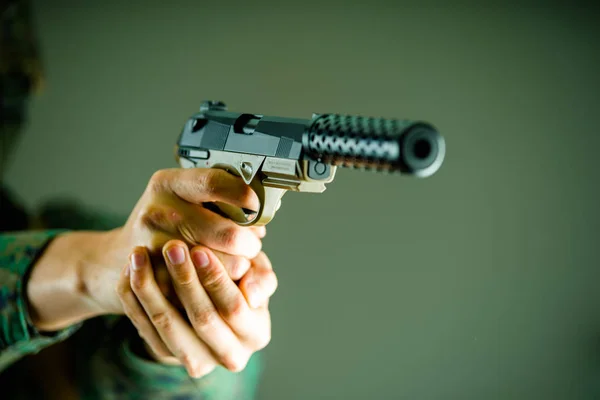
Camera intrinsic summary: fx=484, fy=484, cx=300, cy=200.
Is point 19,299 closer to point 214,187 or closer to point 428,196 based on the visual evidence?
point 214,187

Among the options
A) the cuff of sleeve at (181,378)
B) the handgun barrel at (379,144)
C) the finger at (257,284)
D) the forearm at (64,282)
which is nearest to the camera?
the handgun barrel at (379,144)

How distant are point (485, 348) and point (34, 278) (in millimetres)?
872

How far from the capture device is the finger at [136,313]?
30.3 inches

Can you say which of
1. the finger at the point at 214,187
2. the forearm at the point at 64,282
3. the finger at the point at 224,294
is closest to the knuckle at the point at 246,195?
the finger at the point at 214,187

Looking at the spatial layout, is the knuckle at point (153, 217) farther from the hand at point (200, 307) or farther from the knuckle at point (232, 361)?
A: the knuckle at point (232, 361)

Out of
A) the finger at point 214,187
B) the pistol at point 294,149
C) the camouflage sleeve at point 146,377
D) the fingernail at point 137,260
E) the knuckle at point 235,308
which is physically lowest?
the camouflage sleeve at point 146,377

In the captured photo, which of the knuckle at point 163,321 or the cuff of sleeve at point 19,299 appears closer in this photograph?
the knuckle at point 163,321

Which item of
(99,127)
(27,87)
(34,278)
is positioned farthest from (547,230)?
(27,87)

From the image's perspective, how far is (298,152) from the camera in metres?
0.60

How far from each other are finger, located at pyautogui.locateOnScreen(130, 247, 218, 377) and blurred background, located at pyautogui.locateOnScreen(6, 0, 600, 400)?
354 millimetres

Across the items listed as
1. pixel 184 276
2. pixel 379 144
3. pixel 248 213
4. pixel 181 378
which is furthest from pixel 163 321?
pixel 379 144

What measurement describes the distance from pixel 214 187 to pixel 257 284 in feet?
0.62

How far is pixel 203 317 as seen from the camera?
2.50 feet

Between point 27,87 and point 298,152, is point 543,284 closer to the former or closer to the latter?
point 298,152
